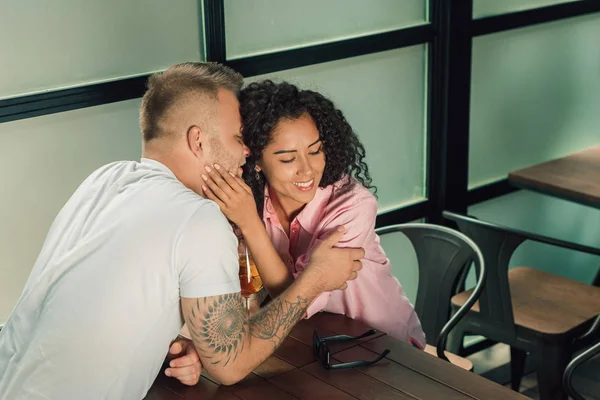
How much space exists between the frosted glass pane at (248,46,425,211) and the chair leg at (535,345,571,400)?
85 centimetres

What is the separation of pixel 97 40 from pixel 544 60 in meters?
2.21

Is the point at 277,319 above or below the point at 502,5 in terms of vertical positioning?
below

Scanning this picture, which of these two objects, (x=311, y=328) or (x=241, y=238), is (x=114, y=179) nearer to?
(x=241, y=238)

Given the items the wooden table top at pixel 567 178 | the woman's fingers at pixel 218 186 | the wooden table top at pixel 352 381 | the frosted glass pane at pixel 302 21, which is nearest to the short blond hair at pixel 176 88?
the woman's fingers at pixel 218 186

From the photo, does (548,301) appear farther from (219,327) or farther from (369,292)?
(219,327)

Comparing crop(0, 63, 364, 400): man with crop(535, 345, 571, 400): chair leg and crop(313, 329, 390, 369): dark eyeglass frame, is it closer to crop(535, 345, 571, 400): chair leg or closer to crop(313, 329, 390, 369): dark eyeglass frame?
crop(313, 329, 390, 369): dark eyeglass frame

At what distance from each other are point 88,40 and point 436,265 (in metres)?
1.33

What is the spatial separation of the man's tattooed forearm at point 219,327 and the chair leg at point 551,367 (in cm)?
156

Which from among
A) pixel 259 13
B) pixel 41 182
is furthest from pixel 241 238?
pixel 259 13

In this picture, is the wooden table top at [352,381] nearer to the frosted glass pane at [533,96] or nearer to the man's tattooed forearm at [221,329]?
the man's tattooed forearm at [221,329]

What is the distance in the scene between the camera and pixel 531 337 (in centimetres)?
313

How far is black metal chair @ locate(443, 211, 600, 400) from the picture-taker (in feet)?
9.95

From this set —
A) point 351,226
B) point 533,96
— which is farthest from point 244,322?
point 533,96

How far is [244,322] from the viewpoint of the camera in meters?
1.98
